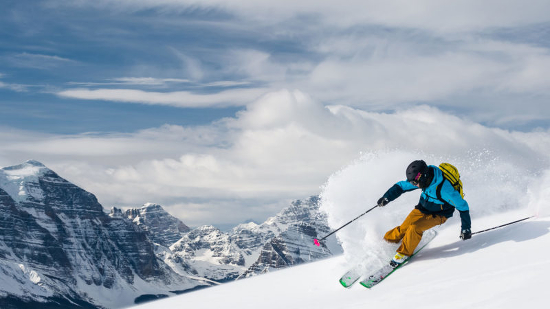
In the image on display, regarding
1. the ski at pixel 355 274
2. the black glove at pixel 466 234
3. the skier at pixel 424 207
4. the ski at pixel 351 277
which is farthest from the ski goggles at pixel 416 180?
the ski at pixel 351 277

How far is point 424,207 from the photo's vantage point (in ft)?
40.9

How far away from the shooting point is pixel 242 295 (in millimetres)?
13719

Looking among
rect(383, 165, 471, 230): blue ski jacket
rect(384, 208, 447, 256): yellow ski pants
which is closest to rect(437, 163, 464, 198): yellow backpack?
rect(383, 165, 471, 230): blue ski jacket

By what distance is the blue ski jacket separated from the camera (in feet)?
39.0

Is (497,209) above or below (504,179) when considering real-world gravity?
below

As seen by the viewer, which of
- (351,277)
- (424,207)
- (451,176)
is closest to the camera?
(451,176)

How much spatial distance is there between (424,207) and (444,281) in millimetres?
2700

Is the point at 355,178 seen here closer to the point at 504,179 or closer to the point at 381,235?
the point at 381,235

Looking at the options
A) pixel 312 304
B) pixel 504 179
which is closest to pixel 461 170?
pixel 504 179

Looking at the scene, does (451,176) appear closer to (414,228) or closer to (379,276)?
(414,228)

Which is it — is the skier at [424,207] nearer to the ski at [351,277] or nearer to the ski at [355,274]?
the ski at [355,274]

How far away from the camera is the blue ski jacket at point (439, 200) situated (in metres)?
11.9

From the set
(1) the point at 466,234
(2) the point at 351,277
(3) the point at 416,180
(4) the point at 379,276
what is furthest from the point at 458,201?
(2) the point at 351,277

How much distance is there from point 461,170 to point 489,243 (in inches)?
224
